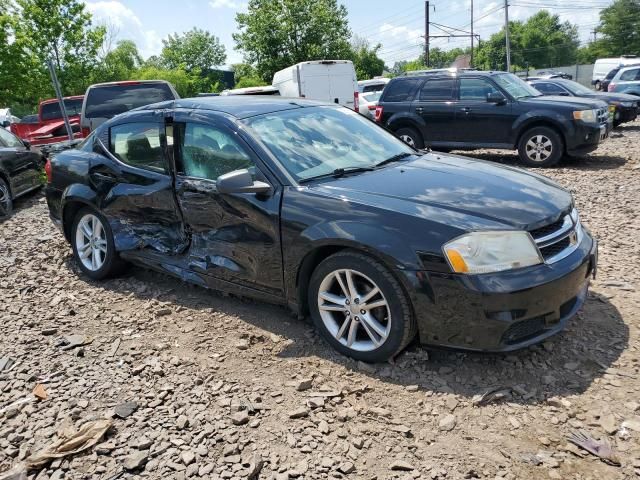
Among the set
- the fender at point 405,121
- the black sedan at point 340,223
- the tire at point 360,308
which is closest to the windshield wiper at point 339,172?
the black sedan at point 340,223

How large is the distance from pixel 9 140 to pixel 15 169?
79 centimetres

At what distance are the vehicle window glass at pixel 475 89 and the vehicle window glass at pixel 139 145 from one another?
7319 millimetres

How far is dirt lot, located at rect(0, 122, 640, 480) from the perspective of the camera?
8.48 ft

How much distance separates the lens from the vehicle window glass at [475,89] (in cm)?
1010

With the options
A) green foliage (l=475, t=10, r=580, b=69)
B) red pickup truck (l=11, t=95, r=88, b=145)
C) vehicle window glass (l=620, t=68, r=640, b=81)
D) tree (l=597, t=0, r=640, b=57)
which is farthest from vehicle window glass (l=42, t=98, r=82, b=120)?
green foliage (l=475, t=10, r=580, b=69)

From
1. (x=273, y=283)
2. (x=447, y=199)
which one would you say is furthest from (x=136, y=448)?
(x=447, y=199)

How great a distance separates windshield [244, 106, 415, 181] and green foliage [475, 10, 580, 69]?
97918 mm

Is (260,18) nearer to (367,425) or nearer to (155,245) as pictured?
(155,245)

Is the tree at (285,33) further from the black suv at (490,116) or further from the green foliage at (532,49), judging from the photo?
the green foliage at (532,49)

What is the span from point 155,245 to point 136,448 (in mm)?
2033

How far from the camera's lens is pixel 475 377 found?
10.4 ft

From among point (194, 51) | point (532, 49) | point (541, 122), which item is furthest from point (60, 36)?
point (532, 49)

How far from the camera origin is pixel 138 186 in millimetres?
4492

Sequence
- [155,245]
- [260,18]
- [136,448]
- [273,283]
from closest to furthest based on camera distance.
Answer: [136,448] → [273,283] → [155,245] → [260,18]
